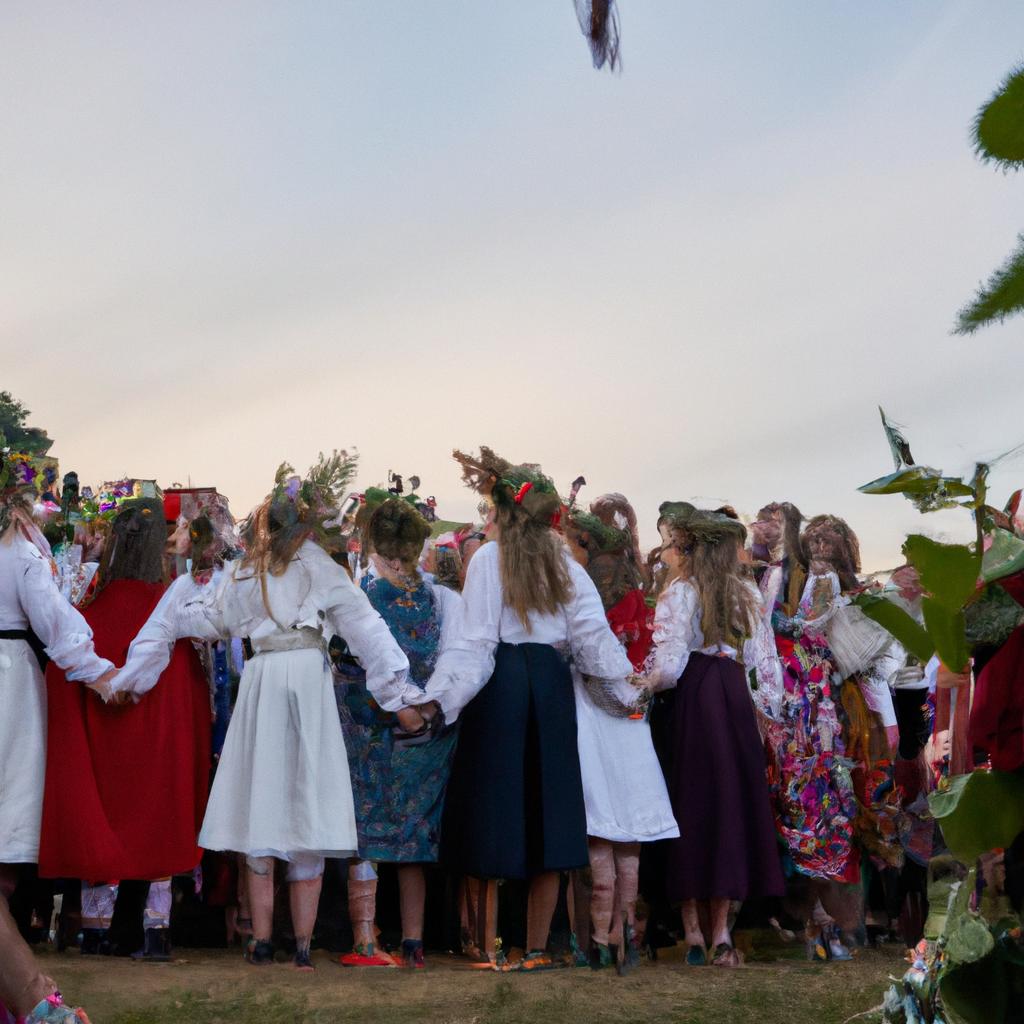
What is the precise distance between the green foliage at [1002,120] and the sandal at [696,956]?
194 inches

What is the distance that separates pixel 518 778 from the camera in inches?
243

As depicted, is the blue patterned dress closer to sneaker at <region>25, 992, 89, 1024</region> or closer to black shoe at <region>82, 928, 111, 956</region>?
black shoe at <region>82, 928, 111, 956</region>

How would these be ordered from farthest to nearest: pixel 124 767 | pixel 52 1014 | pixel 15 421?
pixel 15 421 < pixel 124 767 < pixel 52 1014

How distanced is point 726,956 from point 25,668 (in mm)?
3315

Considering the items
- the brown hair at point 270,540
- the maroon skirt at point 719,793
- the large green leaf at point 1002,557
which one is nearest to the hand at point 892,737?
the maroon skirt at point 719,793

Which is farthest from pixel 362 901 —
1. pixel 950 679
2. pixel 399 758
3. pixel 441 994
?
pixel 950 679

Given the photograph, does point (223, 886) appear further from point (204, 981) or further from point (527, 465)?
point (527, 465)

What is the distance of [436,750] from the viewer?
21.0ft

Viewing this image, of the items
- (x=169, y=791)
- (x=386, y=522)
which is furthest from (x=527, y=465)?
(x=169, y=791)

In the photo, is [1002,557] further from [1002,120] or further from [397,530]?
[397,530]

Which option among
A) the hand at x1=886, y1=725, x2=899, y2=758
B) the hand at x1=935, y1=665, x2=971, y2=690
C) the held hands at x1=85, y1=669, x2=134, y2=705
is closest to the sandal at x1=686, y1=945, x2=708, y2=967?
the hand at x1=886, y1=725, x2=899, y2=758

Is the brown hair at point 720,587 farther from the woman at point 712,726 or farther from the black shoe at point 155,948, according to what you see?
the black shoe at point 155,948

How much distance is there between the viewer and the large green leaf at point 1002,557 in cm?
280

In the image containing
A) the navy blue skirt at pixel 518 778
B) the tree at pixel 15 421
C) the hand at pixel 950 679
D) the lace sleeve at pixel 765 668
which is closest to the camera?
the hand at pixel 950 679
